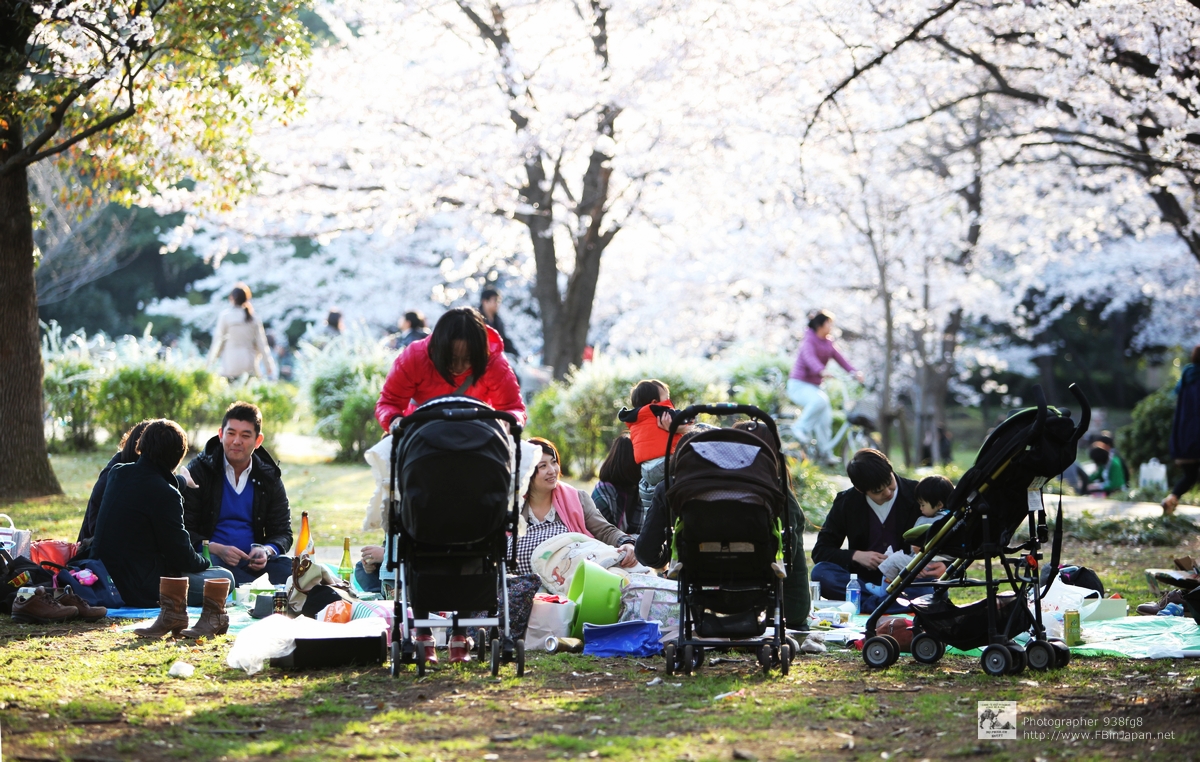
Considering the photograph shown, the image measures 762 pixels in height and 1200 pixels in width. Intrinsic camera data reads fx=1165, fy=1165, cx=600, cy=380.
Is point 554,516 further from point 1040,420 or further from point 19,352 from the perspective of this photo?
point 19,352

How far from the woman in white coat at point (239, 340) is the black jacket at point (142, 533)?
876 centimetres

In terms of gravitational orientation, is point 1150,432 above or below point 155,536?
above

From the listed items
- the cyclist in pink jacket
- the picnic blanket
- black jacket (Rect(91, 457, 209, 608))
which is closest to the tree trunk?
black jacket (Rect(91, 457, 209, 608))

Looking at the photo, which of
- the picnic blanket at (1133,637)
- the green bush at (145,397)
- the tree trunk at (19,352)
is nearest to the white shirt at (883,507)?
the picnic blanket at (1133,637)

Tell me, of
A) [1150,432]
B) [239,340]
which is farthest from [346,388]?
[1150,432]

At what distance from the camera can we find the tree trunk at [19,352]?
9.91 m

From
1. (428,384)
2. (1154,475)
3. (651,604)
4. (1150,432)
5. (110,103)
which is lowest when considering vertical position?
(651,604)

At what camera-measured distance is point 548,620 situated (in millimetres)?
5809

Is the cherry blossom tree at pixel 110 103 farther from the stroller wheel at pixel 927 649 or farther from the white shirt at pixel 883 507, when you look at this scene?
the stroller wheel at pixel 927 649

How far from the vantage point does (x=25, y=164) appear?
938 centimetres

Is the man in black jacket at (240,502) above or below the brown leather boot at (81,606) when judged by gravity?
above

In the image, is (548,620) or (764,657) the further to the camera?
(548,620)

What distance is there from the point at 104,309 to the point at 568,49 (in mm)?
18845

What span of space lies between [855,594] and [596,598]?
1.88m
